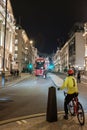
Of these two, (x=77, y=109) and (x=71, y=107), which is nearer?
(x=77, y=109)

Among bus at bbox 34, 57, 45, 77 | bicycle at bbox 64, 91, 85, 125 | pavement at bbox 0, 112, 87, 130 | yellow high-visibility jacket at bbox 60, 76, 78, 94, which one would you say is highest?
bus at bbox 34, 57, 45, 77

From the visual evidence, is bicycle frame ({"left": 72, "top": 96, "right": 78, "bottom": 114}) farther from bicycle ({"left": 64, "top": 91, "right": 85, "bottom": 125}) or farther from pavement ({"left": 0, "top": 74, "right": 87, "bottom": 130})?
pavement ({"left": 0, "top": 74, "right": 87, "bottom": 130})

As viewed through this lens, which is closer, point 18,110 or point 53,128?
point 53,128

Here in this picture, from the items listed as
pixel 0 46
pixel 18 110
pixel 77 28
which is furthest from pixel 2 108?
pixel 77 28

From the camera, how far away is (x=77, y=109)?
908 cm

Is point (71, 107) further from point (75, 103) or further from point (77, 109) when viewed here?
point (77, 109)

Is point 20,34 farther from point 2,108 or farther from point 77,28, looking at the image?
point 2,108

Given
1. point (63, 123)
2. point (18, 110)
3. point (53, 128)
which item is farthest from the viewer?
point (18, 110)

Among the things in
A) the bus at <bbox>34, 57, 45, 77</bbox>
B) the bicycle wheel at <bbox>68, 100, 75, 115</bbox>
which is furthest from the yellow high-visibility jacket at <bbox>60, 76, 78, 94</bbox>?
the bus at <bbox>34, 57, 45, 77</bbox>

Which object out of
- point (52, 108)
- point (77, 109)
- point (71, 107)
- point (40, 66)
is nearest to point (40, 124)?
point (52, 108)

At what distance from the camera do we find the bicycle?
8605 mm

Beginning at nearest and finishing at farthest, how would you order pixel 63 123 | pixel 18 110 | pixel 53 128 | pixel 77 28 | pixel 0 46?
pixel 53 128 → pixel 63 123 → pixel 18 110 → pixel 0 46 → pixel 77 28

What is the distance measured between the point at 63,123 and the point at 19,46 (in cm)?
9589

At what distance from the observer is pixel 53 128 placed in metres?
7.95
